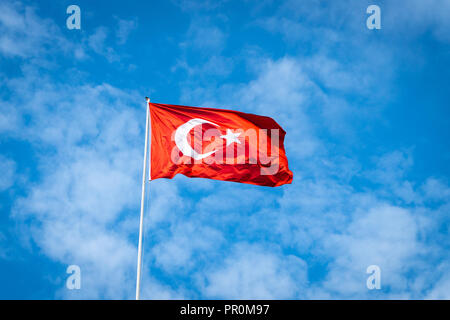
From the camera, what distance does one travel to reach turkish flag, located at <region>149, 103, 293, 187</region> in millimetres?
21312

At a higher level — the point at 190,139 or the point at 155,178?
the point at 190,139

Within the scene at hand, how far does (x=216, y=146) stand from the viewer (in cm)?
2267

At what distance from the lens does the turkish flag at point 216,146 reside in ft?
69.9
